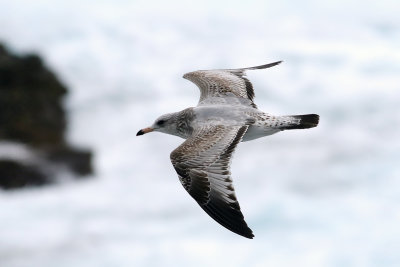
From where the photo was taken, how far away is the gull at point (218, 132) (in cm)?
993

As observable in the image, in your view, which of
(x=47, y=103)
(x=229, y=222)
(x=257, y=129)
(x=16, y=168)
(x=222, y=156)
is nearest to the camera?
(x=229, y=222)

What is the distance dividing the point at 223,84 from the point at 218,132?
240cm

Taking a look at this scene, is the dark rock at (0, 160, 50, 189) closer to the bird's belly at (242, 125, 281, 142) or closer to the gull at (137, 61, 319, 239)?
the gull at (137, 61, 319, 239)

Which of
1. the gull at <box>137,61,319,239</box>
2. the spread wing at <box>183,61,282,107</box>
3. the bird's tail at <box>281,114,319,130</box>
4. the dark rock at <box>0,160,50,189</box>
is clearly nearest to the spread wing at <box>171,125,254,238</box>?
the gull at <box>137,61,319,239</box>

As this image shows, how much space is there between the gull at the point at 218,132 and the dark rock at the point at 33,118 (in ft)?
40.4

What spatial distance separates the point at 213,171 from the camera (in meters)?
10.2

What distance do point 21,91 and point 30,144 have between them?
7.41 ft

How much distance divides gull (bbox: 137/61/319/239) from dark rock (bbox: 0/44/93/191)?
40.4 ft

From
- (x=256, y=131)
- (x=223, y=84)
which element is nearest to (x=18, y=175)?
(x=223, y=84)

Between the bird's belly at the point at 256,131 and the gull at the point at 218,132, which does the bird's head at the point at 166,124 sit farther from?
the bird's belly at the point at 256,131

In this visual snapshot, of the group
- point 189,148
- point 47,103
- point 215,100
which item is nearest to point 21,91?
point 47,103

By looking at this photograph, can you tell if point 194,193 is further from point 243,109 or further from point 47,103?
point 47,103

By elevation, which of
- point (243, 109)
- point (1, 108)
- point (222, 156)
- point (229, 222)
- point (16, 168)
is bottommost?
point (229, 222)

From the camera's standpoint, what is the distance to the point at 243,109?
39.0 feet
